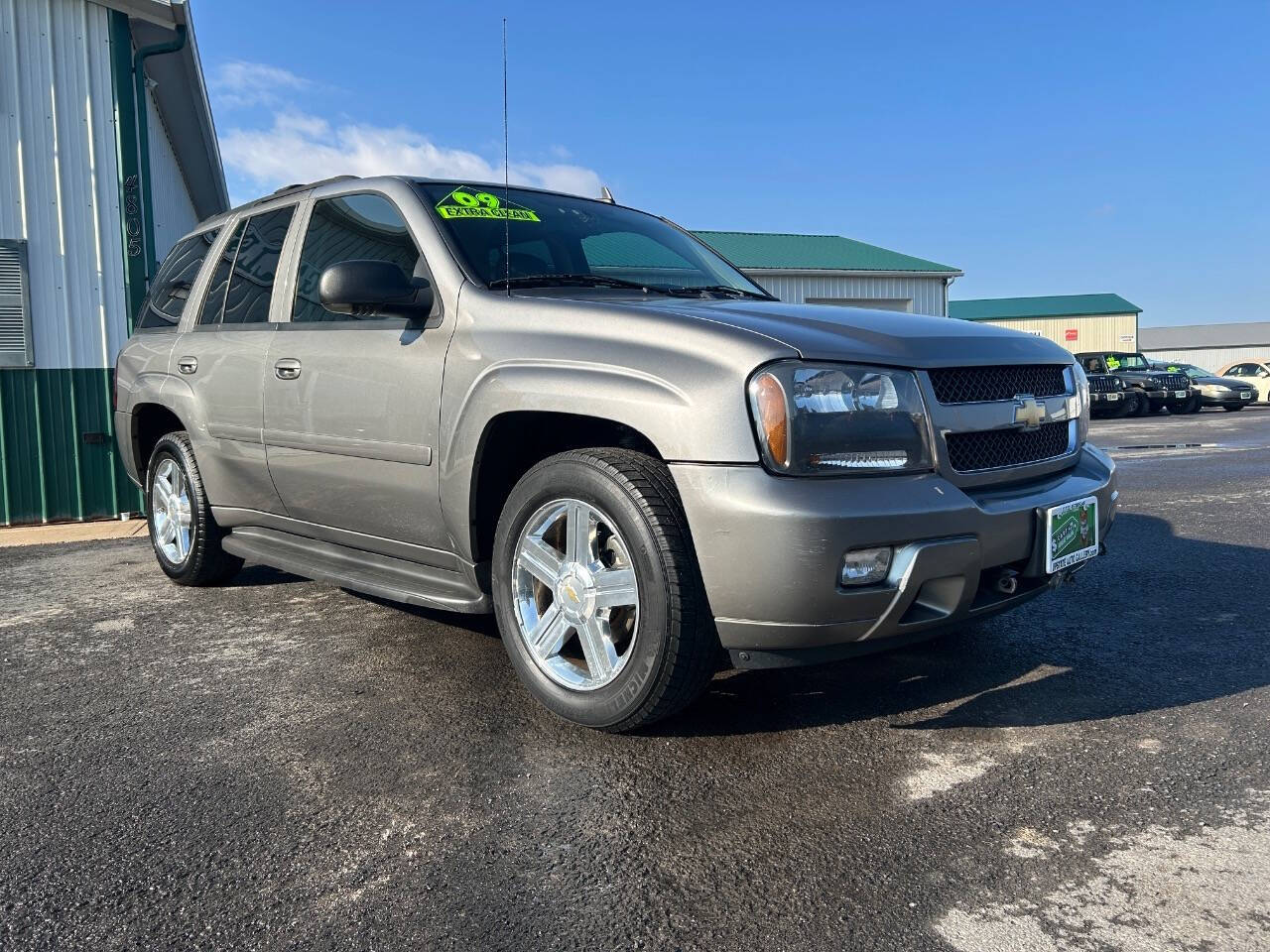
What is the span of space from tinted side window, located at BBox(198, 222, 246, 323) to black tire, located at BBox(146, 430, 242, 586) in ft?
1.99

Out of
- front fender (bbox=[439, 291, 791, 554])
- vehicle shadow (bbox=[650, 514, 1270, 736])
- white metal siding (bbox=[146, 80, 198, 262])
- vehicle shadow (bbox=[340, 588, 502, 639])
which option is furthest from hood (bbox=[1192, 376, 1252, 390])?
front fender (bbox=[439, 291, 791, 554])

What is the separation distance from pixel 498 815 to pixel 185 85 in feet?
31.6

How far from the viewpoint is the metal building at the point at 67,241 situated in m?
7.31

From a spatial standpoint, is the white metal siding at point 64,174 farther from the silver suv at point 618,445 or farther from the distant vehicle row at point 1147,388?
the distant vehicle row at point 1147,388

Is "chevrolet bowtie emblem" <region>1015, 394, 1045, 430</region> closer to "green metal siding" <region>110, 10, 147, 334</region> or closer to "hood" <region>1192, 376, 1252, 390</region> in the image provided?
"green metal siding" <region>110, 10, 147, 334</region>

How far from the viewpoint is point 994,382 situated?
292cm

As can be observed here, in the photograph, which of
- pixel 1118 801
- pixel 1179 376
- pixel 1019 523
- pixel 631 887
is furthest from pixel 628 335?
pixel 1179 376

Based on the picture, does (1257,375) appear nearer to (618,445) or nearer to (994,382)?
(994,382)

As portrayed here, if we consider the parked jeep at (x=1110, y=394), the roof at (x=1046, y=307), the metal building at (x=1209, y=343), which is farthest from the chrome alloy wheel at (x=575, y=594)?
the metal building at (x=1209, y=343)

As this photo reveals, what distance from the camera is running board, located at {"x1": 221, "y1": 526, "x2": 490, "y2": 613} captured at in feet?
10.7

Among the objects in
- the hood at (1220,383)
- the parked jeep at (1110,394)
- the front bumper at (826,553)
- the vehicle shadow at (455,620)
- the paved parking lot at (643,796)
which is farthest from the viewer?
the hood at (1220,383)

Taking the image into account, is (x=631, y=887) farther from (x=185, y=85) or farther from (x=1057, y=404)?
(x=185, y=85)

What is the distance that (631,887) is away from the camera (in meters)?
2.02

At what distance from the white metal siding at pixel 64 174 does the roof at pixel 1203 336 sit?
75651mm
